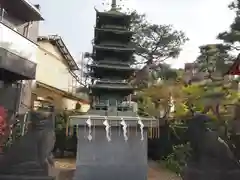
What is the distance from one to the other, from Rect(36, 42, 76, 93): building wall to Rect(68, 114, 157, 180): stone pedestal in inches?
612

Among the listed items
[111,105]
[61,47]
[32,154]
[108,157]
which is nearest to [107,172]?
[108,157]

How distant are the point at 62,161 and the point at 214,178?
11.1 meters

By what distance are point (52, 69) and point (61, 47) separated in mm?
2050

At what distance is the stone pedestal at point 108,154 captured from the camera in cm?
1180

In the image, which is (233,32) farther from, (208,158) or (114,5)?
(208,158)

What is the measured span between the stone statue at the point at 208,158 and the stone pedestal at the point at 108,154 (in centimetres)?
429

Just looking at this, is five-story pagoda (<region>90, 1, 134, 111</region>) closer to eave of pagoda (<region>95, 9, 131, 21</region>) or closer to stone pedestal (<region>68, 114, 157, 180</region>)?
eave of pagoda (<region>95, 9, 131, 21</region>)

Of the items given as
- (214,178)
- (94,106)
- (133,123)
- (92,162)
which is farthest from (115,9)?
(214,178)

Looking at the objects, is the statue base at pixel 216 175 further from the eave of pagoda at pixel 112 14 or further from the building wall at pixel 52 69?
the building wall at pixel 52 69

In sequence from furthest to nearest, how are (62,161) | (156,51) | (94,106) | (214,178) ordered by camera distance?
(156,51) → (62,161) → (94,106) → (214,178)

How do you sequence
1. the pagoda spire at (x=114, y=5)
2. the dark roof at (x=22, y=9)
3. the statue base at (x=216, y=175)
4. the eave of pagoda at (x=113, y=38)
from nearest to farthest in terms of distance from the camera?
the statue base at (x=216, y=175), the eave of pagoda at (x=113, y=38), the pagoda spire at (x=114, y=5), the dark roof at (x=22, y=9)

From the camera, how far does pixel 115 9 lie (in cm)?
1427

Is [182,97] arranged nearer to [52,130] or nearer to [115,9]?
[115,9]

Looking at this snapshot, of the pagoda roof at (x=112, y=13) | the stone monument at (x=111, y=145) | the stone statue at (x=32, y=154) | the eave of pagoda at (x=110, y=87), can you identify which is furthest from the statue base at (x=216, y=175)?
the pagoda roof at (x=112, y=13)
